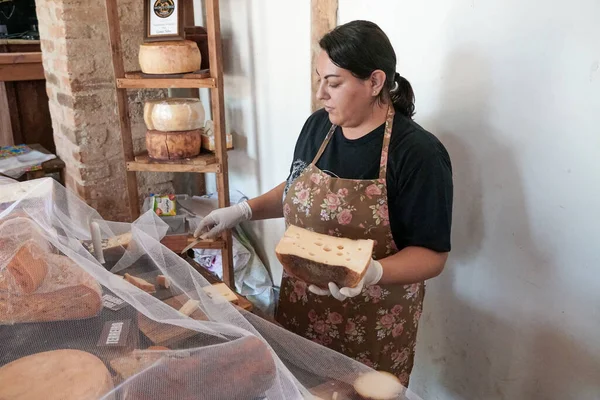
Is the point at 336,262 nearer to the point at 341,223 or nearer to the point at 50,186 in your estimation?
the point at 341,223

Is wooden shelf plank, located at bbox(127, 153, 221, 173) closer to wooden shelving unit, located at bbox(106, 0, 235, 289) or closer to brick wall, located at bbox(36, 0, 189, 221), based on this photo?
wooden shelving unit, located at bbox(106, 0, 235, 289)

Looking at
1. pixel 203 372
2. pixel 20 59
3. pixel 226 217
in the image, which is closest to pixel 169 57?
pixel 226 217

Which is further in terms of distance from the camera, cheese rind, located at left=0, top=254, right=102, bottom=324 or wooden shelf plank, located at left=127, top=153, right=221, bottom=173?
wooden shelf plank, located at left=127, top=153, right=221, bottom=173

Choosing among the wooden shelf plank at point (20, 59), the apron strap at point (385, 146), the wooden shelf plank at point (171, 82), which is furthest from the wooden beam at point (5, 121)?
the apron strap at point (385, 146)

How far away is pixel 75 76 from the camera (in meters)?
2.29

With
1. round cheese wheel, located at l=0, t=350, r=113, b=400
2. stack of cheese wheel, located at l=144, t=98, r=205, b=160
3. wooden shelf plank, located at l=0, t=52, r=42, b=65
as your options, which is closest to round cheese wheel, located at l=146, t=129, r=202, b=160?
stack of cheese wheel, located at l=144, t=98, r=205, b=160

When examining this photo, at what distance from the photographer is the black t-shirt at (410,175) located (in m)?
1.20

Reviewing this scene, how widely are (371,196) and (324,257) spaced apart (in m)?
0.24

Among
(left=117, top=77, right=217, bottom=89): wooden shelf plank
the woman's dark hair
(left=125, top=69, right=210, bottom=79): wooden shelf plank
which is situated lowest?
(left=117, top=77, right=217, bottom=89): wooden shelf plank

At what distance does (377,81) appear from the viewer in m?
1.25

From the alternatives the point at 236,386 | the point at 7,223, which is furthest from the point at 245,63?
the point at 236,386

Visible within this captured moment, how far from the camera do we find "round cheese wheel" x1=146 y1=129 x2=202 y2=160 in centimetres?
204

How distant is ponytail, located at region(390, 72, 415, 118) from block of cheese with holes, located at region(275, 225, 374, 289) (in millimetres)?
412

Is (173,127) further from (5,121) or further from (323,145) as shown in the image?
(5,121)
